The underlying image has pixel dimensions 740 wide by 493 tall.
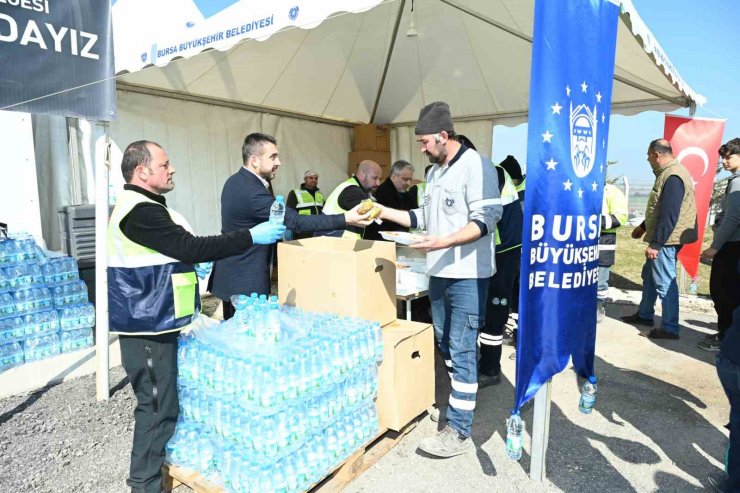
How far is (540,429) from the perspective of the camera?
2221mm

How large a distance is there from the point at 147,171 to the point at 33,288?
9.79 feet

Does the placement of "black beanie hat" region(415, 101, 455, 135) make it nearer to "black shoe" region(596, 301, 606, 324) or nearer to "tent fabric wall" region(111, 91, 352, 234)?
"black shoe" region(596, 301, 606, 324)

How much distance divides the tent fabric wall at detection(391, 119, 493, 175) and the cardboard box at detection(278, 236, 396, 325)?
5762 millimetres

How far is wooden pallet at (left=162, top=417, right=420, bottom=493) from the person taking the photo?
2.17 meters

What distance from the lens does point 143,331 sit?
2090 millimetres

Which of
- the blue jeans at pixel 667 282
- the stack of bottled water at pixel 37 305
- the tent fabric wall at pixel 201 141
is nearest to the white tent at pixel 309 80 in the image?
the tent fabric wall at pixel 201 141

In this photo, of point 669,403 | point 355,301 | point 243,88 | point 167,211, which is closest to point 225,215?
point 167,211

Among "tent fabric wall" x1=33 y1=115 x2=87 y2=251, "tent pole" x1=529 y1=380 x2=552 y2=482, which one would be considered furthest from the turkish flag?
"tent fabric wall" x1=33 y1=115 x2=87 y2=251

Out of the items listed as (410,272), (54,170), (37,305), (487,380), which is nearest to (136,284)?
(410,272)

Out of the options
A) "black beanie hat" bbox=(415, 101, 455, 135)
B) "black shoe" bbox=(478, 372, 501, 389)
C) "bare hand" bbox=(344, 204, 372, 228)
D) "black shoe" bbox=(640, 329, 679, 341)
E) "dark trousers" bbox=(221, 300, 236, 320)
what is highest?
"black beanie hat" bbox=(415, 101, 455, 135)

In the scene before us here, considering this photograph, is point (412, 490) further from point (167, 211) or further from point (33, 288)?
point (33, 288)

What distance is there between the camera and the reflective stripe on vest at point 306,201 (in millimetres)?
7117

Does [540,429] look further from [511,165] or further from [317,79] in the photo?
[317,79]

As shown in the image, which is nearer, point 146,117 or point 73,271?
point 73,271
